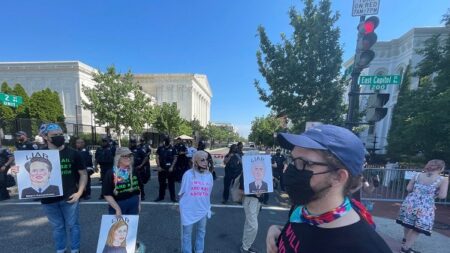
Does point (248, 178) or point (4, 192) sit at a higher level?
point (248, 178)

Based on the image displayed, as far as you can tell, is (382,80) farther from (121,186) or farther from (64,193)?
(64,193)

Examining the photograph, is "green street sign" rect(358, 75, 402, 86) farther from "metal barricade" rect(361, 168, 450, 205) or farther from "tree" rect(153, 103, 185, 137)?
"tree" rect(153, 103, 185, 137)

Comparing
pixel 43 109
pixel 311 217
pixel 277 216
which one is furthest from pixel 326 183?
pixel 43 109

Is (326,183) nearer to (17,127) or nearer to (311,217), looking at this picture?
(311,217)

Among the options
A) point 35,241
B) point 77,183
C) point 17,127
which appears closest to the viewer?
point 77,183

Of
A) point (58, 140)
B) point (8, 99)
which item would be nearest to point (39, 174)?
point (58, 140)

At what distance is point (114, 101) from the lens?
17.5 m

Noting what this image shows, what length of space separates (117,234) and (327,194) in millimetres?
2699

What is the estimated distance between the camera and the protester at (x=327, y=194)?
1.04 metres

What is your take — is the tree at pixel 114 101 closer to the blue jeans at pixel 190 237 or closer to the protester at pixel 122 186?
the protester at pixel 122 186

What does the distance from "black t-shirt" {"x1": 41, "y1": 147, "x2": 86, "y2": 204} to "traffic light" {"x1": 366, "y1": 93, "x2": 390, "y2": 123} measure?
5.50 m

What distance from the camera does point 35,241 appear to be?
390 cm

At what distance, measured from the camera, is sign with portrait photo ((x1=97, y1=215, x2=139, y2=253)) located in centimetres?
265

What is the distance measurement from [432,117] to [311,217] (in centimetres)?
942
